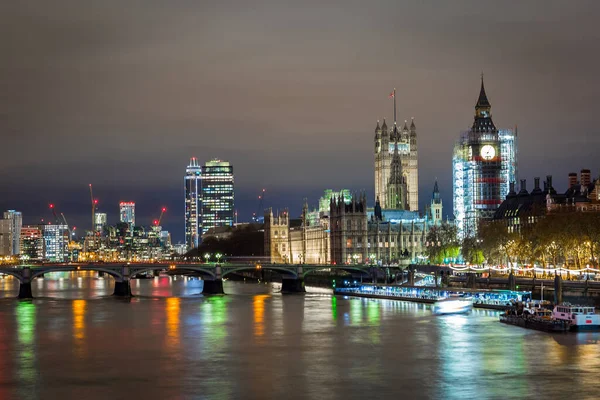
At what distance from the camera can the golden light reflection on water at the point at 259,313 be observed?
83938 millimetres

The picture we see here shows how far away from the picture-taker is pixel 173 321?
9331cm

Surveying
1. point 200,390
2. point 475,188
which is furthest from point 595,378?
point 475,188

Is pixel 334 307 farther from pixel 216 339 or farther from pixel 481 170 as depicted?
pixel 481 170

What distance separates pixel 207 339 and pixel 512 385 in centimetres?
2918

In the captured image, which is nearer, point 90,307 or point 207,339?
point 207,339

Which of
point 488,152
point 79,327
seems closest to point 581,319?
point 79,327

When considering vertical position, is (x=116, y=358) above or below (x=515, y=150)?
below

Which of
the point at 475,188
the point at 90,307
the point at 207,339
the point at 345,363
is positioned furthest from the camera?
the point at 475,188

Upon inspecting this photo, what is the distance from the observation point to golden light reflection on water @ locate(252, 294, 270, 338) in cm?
8394

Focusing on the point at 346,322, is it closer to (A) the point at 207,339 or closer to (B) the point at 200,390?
(A) the point at 207,339

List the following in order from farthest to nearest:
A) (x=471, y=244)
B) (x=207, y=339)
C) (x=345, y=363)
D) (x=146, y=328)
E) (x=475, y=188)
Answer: (x=475, y=188) → (x=471, y=244) → (x=146, y=328) → (x=207, y=339) → (x=345, y=363)

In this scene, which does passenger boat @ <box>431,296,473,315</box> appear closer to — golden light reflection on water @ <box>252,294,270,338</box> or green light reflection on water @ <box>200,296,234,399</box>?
golden light reflection on water @ <box>252,294,270,338</box>

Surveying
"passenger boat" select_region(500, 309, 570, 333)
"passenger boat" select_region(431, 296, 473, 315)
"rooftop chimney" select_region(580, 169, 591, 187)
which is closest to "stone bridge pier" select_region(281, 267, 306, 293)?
"passenger boat" select_region(431, 296, 473, 315)

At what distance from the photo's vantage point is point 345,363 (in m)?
65.4
